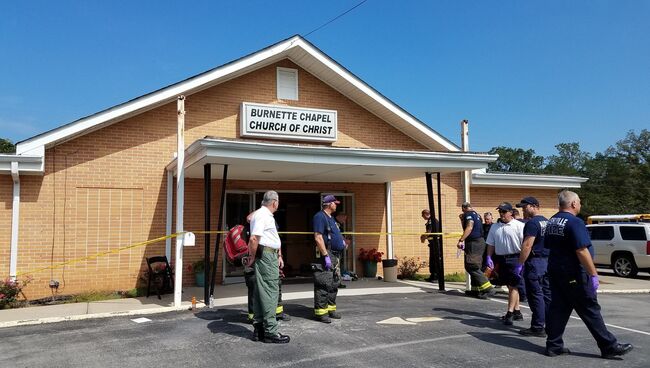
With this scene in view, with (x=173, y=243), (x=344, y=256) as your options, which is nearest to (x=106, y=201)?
(x=173, y=243)

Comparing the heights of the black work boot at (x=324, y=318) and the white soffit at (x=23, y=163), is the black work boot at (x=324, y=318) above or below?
below

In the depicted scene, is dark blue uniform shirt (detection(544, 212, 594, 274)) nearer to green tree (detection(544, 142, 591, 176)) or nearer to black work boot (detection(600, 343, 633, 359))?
black work boot (detection(600, 343, 633, 359))

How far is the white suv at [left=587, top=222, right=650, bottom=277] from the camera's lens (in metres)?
15.7

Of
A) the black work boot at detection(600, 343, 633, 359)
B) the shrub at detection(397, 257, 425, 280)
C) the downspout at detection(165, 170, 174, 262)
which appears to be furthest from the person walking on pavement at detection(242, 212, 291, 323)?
the shrub at detection(397, 257, 425, 280)

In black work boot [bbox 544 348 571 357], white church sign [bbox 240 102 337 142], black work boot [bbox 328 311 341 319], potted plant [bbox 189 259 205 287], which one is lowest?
black work boot [bbox 544 348 571 357]

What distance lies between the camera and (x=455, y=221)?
1477 centimetres

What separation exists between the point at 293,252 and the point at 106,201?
5.37 meters

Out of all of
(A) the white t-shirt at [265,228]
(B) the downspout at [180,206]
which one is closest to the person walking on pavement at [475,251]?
(A) the white t-shirt at [265,228]

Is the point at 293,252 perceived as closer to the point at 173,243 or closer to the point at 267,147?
the point at 173,243

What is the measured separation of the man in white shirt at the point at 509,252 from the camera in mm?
7363

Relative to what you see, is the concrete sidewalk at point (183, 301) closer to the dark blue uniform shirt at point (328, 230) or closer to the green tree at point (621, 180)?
the dark blue uniform shirt at point (328, 230)

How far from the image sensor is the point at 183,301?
929cm

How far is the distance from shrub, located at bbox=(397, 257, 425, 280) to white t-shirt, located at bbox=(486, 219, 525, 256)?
A: 5950mm

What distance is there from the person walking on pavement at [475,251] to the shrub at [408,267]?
373cm
